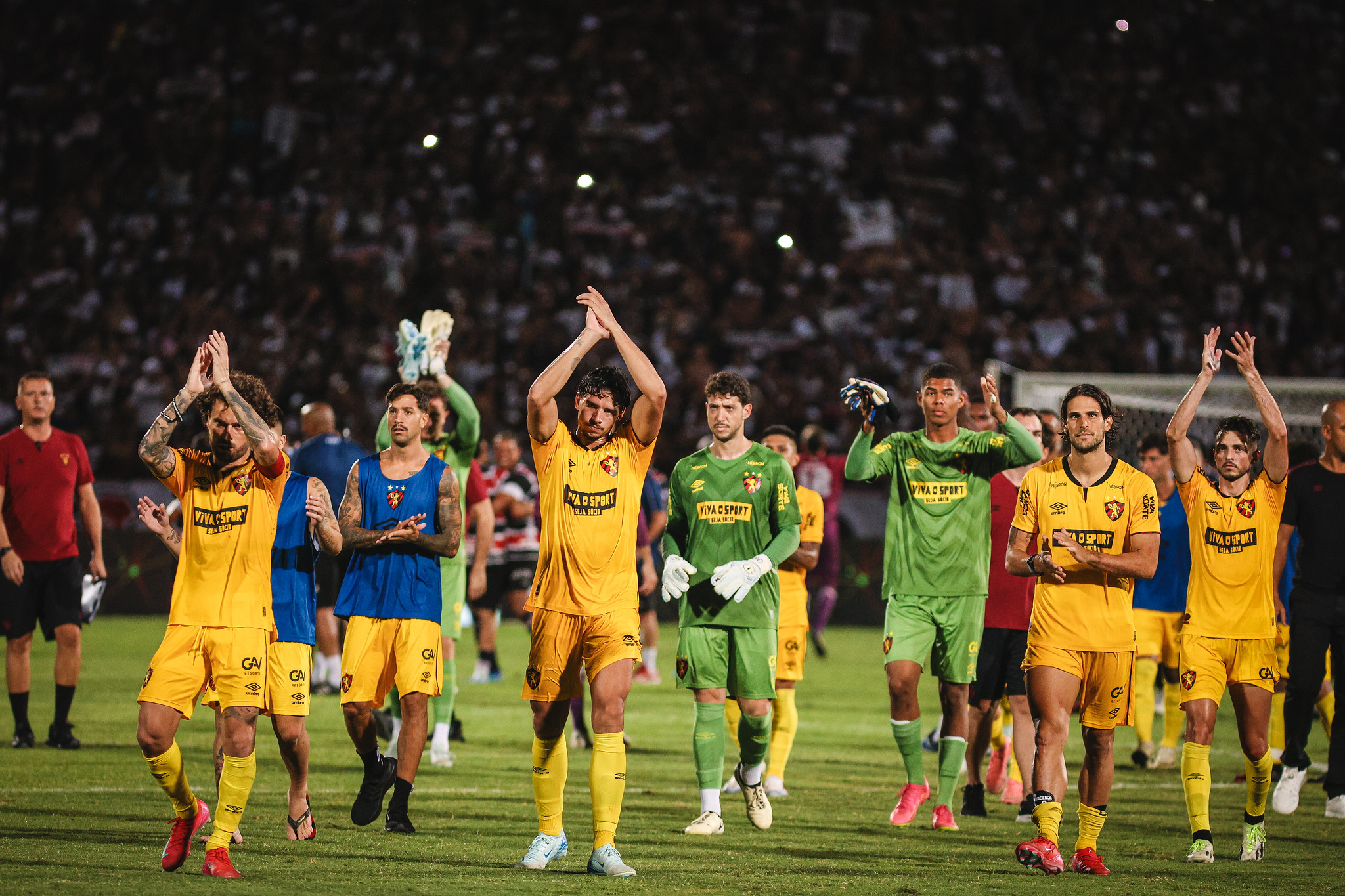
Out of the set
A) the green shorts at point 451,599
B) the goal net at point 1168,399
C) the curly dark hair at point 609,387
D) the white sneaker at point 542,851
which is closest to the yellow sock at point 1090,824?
the white sneaker at point 542,851

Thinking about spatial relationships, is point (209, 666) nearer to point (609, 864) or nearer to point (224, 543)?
point (224, 543)

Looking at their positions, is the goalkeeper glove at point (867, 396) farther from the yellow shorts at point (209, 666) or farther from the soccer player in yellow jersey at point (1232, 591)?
the yellow shorts at point (209, 666)

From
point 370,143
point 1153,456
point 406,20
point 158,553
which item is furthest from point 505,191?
point 1153,456

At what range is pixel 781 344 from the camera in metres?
23.0

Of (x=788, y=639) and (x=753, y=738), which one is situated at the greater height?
(x=788, y=639)

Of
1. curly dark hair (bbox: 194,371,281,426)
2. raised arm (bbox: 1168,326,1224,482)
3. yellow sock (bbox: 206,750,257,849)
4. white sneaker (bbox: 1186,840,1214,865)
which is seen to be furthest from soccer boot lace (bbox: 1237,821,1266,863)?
curly dark hair (bbox: 194,371,281,426)

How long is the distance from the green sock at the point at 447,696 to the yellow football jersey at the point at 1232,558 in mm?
4813

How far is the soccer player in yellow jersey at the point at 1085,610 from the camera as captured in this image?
6.75 metres

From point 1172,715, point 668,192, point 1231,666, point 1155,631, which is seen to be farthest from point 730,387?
point 668,192

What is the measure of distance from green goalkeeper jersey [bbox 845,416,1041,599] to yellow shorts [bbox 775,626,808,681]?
3.64 feet

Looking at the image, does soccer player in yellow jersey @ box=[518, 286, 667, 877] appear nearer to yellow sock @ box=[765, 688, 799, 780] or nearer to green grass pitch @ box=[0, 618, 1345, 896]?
green grass pitch @ box=[0, 618, 1345, 896]

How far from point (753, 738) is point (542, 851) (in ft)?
5.16

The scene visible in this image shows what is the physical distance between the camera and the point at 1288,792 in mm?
8789

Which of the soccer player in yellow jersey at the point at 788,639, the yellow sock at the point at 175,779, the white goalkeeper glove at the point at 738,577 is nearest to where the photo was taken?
the yellow sock at the point at 175,779
